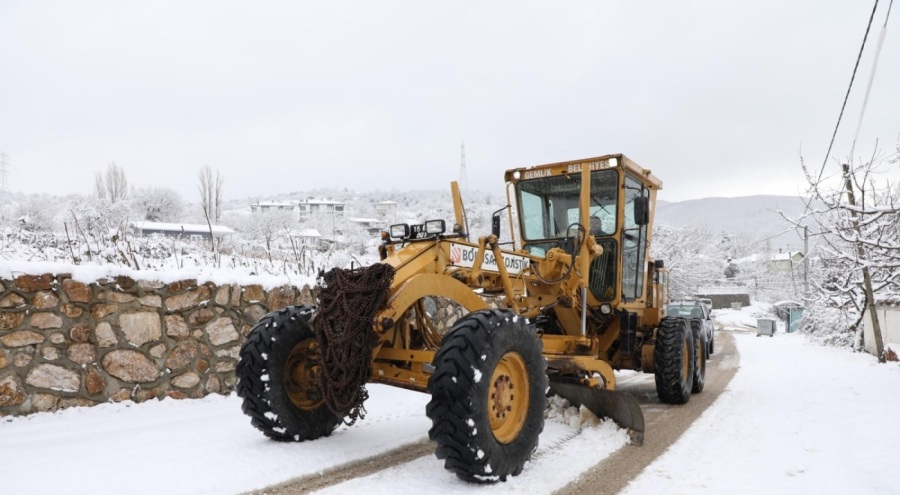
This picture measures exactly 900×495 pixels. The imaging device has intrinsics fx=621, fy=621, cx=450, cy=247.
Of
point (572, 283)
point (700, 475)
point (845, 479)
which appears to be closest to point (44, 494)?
point (700, 475)

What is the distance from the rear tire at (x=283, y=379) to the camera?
470 cm

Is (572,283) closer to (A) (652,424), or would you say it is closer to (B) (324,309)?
(A) (652,424)

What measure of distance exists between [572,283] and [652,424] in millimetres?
1690

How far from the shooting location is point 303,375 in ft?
16.4

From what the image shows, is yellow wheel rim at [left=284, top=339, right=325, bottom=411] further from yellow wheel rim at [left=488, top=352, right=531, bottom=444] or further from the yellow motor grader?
yellow wheel rim at [left=488, top=352, right=531, bottom=444]

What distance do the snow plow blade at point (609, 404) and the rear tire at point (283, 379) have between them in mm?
2385

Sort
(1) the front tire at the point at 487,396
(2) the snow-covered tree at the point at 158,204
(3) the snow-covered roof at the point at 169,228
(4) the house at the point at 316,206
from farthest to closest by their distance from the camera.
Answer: (4) the house at the point at 316,206
(2) the snow-covered tree at the point at 158,204
(3) the snow-covered roof at the point at 169,228
(1) the front tire at the point at 487,396

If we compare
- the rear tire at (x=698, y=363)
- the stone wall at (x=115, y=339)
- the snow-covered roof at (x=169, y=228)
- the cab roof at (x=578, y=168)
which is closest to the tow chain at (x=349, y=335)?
the stone wall at (x=115, y=339)

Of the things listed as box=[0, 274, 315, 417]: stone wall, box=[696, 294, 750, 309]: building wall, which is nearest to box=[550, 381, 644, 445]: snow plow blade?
box=[0, 274, 315, 417]: stone wall

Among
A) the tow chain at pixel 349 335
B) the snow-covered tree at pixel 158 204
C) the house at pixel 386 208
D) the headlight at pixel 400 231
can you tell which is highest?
the house at pixel 386 208

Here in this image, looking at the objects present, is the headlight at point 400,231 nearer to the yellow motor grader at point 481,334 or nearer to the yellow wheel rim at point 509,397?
the yellow motor grader at point 481,334

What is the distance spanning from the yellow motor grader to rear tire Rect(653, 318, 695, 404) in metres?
0.02

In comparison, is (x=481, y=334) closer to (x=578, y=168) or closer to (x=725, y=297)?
(x=578, y=168)

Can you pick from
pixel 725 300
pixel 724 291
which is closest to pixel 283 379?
pixel 725 300
